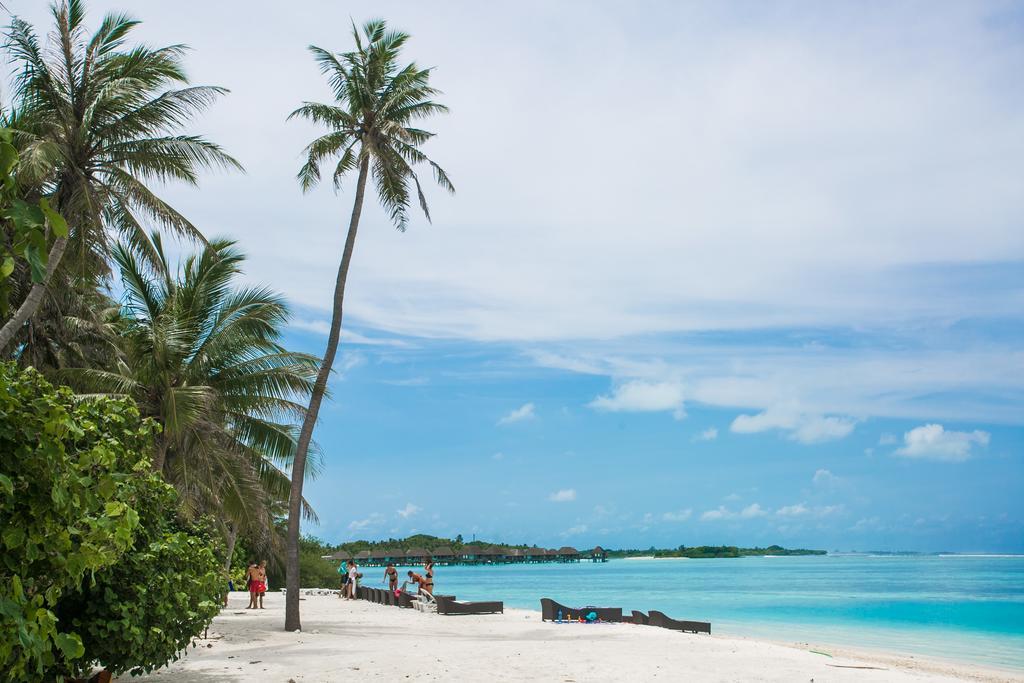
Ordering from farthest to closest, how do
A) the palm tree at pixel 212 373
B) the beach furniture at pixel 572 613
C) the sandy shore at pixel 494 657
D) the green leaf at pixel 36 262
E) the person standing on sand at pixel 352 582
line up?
the person standing on sand at pixel 352 582 → the beach furniture at pixel 572 613 → the palm tree at pixel 212 373 → the sandy shore at pixel 494 657 → the green leaf at pixel 36 262

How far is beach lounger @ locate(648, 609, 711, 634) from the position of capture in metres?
18.5

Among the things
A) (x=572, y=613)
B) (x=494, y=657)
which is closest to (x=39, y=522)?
(x=494, y=657)

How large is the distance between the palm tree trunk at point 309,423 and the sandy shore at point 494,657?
0.79m

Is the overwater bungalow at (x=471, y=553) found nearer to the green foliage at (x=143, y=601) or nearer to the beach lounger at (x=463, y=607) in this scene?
the beach lounger at (x=463, y=607)

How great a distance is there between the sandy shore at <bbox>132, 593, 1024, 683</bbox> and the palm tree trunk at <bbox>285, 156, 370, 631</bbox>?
2.58 feet

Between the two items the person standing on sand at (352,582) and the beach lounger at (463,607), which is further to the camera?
the person standing on sand at (352,582)

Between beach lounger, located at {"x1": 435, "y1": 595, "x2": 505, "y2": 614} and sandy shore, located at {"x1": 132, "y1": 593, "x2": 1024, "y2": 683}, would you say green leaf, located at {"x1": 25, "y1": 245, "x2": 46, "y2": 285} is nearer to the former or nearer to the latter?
sandy shore, located at {"x1": 132, "y1": 593, "x2": 1024, "y2": 683}

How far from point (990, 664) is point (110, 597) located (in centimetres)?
2239

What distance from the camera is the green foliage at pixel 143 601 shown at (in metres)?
7.46

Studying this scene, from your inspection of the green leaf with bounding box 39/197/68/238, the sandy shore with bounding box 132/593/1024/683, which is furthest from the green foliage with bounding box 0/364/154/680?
the sandy shore with bounding box 132/593/1024/683

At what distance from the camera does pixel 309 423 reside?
17.5 meters

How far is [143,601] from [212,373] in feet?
33.7

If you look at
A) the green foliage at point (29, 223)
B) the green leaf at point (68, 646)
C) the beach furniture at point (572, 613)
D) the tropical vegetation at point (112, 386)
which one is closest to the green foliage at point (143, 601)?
the tropical vegetation at point (112, 386)

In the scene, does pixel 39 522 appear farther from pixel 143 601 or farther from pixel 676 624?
pixel 676 624
